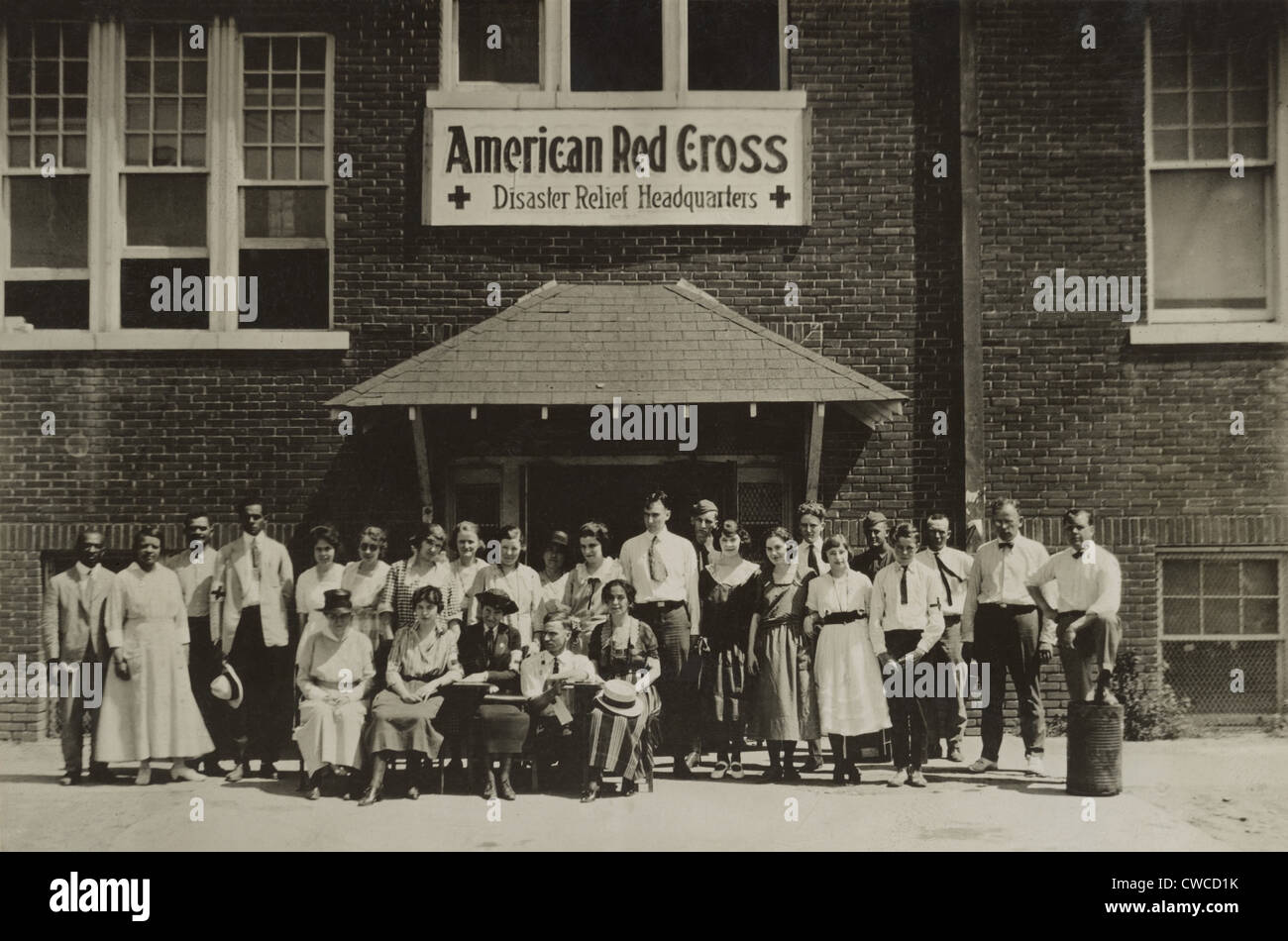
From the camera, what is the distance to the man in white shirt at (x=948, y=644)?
7.98 m

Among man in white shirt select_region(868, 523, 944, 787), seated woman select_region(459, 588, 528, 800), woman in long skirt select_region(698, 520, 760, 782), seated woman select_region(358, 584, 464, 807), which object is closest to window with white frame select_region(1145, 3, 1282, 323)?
man in white shirt select_region(868, 523, 944, 787)

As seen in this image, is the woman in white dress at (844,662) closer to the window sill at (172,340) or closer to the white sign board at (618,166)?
the white sign board at (618,166)

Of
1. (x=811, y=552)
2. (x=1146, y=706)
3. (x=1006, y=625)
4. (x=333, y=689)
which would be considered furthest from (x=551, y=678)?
(x=1146, y=706)

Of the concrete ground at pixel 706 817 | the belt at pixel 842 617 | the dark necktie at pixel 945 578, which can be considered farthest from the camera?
the dark necktie at pixel 945 578

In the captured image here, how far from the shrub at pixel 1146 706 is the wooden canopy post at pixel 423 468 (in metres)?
5.14

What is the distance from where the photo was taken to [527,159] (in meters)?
9.47

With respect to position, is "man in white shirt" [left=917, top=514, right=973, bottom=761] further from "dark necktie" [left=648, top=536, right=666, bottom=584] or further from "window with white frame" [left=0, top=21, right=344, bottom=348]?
"window with white frame" [left=0, top=21, right=344, bottom=348]

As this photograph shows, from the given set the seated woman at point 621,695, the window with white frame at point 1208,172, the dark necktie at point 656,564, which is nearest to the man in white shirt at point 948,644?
the dark necktie at point 656,564

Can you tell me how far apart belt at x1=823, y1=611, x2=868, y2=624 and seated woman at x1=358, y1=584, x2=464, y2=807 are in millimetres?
2318

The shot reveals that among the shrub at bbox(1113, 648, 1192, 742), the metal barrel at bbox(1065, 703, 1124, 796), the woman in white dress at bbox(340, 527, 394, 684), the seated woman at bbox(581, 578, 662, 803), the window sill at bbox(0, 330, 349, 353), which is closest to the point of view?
the metal barrel at bbox(1065, 703, 1124, 796)

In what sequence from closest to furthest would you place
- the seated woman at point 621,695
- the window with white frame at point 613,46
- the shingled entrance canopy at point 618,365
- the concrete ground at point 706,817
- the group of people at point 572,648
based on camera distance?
the concrete ground at point 706,817 < the seated woman at point 621,695 < the group of people at point 572,648 < the shingled entrance canopy at point 618,365 < the window with white frame at point 613,46

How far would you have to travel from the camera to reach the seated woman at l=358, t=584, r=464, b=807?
7441mm
